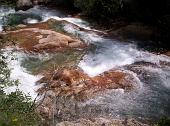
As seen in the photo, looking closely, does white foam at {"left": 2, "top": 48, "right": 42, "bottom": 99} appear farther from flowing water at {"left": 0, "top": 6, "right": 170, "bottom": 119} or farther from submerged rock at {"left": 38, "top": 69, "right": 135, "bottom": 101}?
submerged rock at {"left": 38, "top": 69, "right": 135, "bottom": 101}

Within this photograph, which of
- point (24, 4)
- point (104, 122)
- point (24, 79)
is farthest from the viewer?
point (24, 4)

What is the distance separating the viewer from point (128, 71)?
13.1 metres

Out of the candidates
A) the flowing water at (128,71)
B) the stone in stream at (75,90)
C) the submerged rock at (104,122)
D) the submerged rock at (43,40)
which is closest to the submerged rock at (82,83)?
the stone in stream at (75,90)

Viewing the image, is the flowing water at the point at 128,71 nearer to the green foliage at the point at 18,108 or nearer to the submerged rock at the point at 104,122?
the submerged rock at the point at 104,122

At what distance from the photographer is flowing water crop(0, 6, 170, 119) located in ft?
35.7

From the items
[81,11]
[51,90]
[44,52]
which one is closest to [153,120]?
[51,90]

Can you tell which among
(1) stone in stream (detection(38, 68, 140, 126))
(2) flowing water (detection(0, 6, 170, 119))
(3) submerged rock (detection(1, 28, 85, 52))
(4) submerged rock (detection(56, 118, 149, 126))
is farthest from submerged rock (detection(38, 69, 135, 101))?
(3) submerged rock (detection(1, 28, 85, 52))

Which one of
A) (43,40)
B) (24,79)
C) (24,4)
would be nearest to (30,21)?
(24,4)

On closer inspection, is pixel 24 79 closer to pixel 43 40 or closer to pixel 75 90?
pixel 75 90

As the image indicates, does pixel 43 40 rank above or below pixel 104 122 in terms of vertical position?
above

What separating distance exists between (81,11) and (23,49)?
593cm

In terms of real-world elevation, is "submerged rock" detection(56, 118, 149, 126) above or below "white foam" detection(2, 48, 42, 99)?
above

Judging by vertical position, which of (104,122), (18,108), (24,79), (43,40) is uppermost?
(18,108)

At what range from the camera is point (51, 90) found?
11.5 metres
